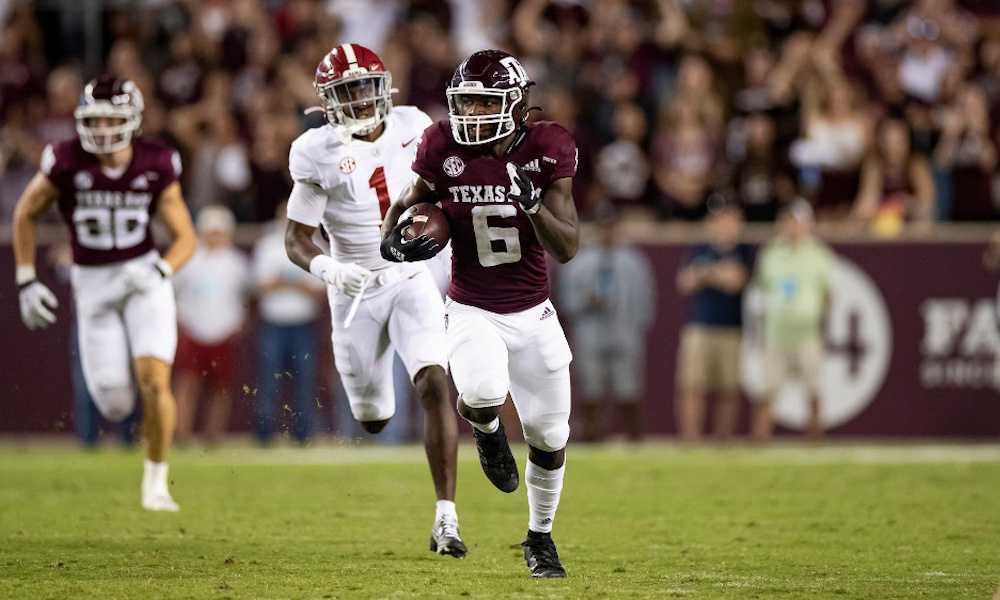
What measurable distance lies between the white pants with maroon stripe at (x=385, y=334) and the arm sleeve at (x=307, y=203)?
1.10 feet

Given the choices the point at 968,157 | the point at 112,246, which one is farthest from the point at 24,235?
the point at 968,157

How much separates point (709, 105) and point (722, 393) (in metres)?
2.54

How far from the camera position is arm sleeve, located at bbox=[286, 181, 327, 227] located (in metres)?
6.96

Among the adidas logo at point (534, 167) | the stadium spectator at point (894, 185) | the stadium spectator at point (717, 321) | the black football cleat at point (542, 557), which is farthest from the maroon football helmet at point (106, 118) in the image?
the stadium spectator at point (894, 185)

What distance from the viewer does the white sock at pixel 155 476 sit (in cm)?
812

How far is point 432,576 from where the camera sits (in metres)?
5.82

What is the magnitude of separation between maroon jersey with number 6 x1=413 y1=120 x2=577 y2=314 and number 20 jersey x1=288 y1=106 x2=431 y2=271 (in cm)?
95

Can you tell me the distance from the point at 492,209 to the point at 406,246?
365mm

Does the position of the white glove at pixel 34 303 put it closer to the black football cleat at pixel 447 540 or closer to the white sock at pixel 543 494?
the black football cleat at pixel 447 540

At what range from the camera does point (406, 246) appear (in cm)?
580

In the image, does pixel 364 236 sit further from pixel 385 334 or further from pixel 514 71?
pixel 514 71

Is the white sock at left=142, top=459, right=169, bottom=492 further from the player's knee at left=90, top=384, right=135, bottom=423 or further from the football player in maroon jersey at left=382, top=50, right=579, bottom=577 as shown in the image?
the football player in maroon jersey at left=382, top=50, right=579, bottom=577

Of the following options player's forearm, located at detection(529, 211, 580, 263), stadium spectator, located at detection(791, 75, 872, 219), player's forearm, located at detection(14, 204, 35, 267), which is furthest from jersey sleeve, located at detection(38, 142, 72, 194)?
stadium spectator, located at detection(791, 75, 872, 219)

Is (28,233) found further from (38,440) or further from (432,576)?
(38,440)
